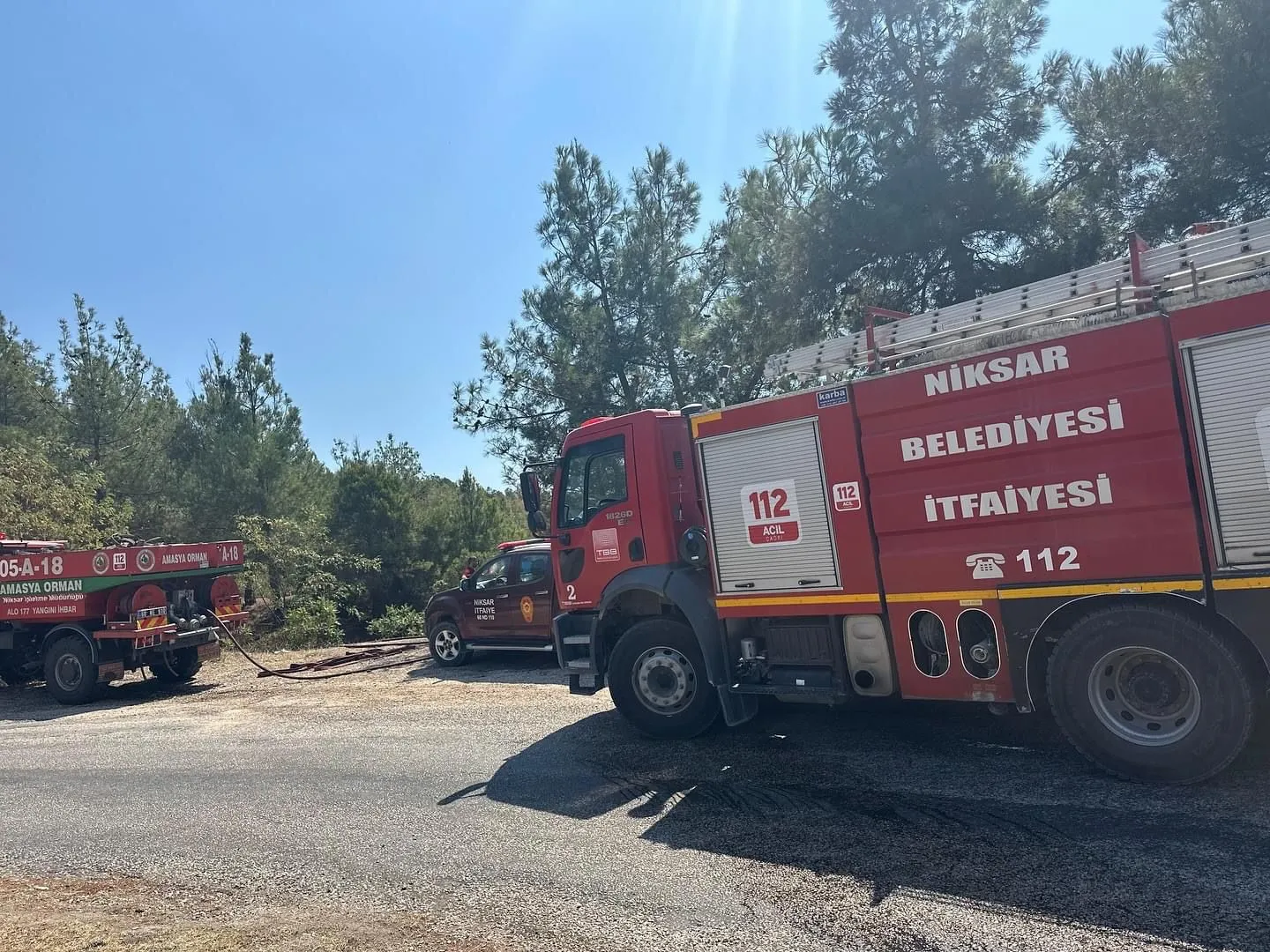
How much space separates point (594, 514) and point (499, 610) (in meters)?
5.01

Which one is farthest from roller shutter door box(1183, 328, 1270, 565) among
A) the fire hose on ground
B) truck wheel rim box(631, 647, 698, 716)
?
the fire hose on ground

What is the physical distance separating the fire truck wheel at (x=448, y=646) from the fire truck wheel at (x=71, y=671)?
4632mm

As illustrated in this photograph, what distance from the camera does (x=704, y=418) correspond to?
724cm

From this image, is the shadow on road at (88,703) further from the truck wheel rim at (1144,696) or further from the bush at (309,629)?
the truck wheel rim at (1144,696)

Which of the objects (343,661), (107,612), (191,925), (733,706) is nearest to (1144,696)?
(733,706)

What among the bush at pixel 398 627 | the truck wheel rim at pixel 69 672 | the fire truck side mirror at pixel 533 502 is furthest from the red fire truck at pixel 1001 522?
the bush at pixel 398 627

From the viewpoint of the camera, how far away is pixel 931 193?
11.9 metres

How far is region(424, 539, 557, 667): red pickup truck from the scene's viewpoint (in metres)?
12.2

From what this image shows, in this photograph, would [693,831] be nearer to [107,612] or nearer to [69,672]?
[107,612]

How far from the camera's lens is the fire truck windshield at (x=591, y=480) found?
793 centimetres

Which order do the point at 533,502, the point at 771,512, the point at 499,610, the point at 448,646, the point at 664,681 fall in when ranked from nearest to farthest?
the point at 771,512 < the point at 664,681 < the point at 533,502 < the point at 499,610 < the point at 448,646

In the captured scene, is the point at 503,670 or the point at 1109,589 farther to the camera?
the point at 503,670

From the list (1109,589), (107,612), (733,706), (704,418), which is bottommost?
(733,706)

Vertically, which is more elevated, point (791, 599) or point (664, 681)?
point (791, 599)
